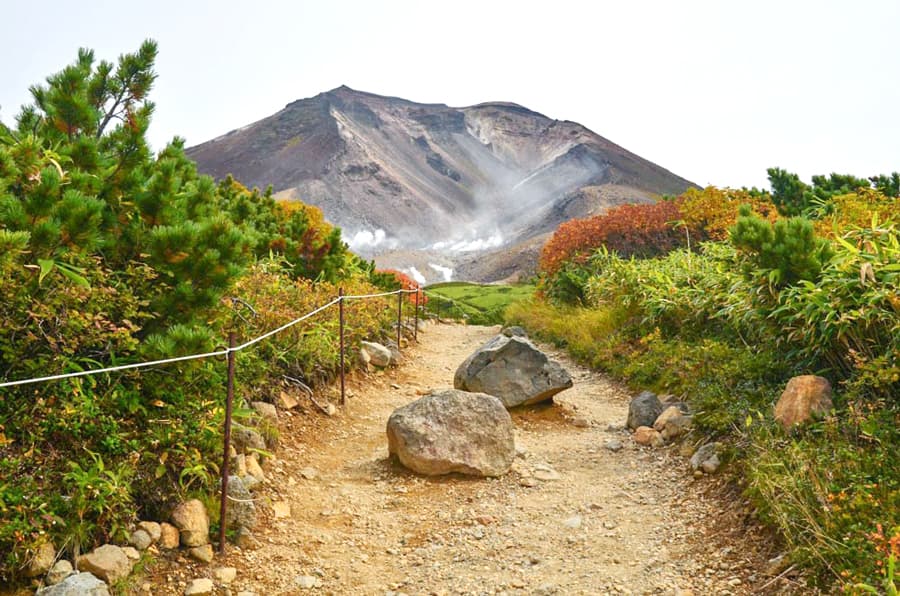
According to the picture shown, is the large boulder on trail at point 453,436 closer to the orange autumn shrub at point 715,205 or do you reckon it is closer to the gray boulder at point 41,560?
the gray boulder at point 41,560

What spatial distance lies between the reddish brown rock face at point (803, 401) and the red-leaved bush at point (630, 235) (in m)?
10.5

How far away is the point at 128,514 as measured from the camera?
3197 millimetres

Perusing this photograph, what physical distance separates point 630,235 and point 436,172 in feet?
320

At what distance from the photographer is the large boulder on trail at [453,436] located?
195 inches

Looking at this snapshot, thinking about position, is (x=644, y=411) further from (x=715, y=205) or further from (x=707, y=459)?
(x=715, y=205)

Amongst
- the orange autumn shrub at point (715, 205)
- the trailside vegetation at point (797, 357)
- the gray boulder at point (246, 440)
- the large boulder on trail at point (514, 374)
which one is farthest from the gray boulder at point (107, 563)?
the orange autumn shrub at point (715, 205)

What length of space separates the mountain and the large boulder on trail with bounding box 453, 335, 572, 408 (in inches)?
1527

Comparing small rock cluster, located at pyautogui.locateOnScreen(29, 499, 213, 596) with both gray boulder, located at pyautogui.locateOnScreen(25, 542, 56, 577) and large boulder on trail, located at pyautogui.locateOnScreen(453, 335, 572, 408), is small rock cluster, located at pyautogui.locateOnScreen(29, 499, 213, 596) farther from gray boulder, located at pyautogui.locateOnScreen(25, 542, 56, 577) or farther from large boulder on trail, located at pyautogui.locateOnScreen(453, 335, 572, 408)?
large boulder on trail, located at pyautogui.locateOnScreen(453, 335, 572, 408)

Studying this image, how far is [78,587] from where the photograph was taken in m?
2.65

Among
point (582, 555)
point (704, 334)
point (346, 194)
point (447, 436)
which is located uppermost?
point (346, 194)

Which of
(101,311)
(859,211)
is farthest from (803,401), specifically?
(859,211)

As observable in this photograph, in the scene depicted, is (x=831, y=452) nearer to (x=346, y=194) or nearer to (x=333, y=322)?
(x=333, y=322)

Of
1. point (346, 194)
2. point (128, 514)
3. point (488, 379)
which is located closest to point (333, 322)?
point (488, 379)

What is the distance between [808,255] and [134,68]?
16.6 feet
